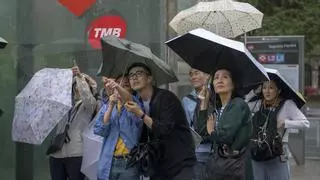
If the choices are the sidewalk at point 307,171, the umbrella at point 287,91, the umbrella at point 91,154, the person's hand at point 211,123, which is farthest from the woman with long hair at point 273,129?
the sidewalk at point 307,171

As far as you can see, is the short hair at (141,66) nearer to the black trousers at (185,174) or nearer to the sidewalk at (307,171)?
the black trousers at (185,174)

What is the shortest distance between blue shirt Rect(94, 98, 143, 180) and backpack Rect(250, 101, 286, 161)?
154cm

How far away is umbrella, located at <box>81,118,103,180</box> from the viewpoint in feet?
19.4

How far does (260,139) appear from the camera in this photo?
20.0 feet

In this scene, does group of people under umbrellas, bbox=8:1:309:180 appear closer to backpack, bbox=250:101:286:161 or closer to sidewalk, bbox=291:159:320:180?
backpack, bbox=250:101:286:161

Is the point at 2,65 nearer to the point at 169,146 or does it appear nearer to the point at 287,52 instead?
the point at 169,146

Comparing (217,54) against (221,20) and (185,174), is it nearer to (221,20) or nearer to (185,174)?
(185,174)

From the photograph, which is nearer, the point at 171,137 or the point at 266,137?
the point at 171,137

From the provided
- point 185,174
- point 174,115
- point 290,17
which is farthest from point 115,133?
point 290,17

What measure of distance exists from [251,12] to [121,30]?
175 cm

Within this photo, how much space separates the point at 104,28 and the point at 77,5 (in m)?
0.48

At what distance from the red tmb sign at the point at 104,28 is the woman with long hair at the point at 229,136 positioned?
3.40 metres

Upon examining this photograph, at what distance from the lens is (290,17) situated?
23.3 metres

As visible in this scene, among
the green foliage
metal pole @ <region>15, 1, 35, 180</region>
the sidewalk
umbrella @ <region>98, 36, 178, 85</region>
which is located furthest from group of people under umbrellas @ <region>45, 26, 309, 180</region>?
the green foliage
